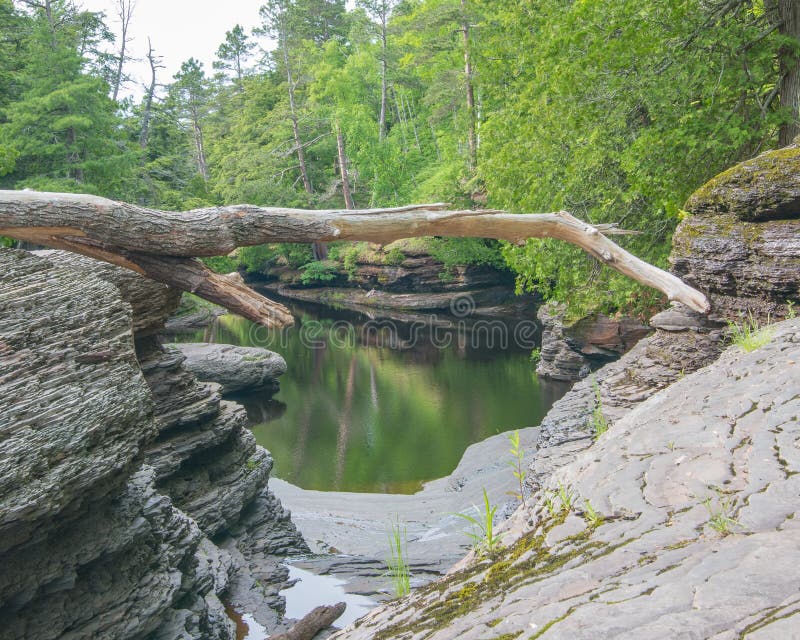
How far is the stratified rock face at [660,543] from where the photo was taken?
1.78 m

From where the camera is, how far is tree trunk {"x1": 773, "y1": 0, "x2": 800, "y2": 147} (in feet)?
31.1

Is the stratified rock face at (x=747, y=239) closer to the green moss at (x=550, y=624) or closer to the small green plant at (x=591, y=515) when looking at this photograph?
the small green plant at (x=591, y=515)

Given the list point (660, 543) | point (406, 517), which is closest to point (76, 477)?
point (660, 543)

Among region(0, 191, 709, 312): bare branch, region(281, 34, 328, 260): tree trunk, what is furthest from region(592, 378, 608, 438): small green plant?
region(281, 34, 328, 260): tree trunk

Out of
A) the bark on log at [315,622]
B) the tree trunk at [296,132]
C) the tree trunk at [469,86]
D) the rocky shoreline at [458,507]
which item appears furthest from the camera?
the tree trunk at [296,132]

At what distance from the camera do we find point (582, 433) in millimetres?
8492

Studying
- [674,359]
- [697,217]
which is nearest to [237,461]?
[674,359]

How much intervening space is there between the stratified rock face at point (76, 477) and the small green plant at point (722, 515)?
336 cm

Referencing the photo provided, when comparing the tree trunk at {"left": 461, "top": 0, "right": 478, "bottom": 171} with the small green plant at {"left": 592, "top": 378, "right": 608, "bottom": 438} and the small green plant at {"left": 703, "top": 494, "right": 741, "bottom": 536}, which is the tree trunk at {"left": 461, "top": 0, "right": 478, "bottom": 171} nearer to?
the small green plant at {"left": 592, "top": 378, "right": 608, "bottom": 438}

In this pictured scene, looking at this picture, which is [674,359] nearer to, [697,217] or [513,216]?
[697,217]

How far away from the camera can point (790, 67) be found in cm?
973

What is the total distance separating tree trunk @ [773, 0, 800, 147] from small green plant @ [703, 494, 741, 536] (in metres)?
8.75

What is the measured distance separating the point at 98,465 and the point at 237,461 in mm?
3914

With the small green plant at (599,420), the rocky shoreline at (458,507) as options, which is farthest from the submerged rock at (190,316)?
the small green plant at (599,420)
